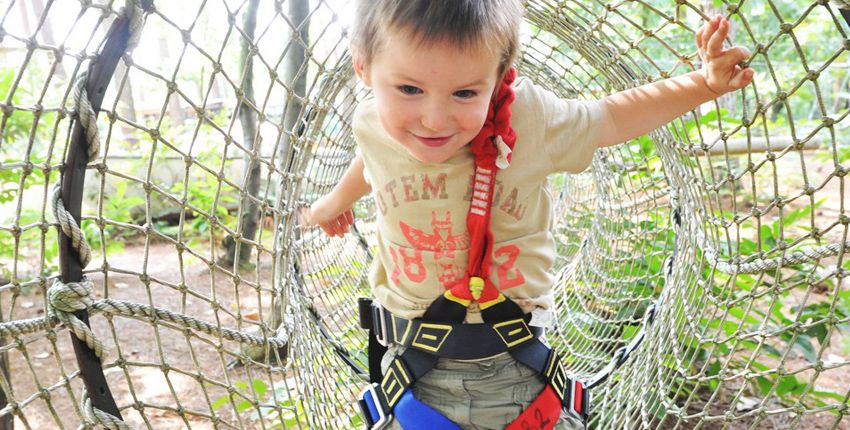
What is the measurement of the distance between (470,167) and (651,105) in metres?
0.25

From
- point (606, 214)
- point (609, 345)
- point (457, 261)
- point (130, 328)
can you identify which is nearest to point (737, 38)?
point (606, 214)

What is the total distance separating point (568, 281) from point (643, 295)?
0.43 metres

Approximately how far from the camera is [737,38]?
544 centimetres

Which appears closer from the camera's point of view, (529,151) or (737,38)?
(529,151)

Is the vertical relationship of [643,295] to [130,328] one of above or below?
above

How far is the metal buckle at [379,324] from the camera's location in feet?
3.39

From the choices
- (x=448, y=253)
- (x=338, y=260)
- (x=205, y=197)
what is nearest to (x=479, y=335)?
(x=448, y=253)

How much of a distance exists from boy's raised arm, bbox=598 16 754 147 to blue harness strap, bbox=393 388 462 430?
442 mm

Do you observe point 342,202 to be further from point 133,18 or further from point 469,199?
point 133,18

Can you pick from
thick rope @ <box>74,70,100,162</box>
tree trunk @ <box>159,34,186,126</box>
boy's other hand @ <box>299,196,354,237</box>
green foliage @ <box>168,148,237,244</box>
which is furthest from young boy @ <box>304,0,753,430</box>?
tree trunk @ <box>159,34,186,126</box>

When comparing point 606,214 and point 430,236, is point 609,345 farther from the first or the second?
point 430,236

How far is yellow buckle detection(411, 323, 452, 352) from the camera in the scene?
3.08ft

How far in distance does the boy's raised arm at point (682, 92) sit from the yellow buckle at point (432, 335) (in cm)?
34

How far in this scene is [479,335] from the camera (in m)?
0.94
